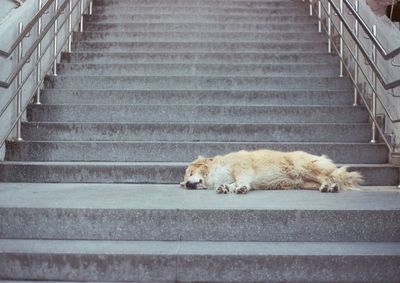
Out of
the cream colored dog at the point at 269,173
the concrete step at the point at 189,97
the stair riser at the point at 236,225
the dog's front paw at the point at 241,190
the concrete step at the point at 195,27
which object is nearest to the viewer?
the stair riser at the point at 236,225

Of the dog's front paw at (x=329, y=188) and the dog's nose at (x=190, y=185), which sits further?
the dog's nose at (x=190, y=185)

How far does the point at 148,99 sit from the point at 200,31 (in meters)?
1.97

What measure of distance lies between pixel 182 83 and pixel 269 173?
209 centimetres

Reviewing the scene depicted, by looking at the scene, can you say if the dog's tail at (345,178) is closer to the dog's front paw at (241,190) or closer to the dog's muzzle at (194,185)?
the dog's front paw at (241,190)

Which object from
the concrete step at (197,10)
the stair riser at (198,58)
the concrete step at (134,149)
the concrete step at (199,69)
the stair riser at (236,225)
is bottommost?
the stair riser at (236,225)

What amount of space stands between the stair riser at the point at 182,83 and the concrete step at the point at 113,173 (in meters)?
1.61

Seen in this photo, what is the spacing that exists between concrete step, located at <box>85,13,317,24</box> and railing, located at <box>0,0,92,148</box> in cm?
41

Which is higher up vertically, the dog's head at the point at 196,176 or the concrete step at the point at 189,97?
the concrete step at the point at 189,97

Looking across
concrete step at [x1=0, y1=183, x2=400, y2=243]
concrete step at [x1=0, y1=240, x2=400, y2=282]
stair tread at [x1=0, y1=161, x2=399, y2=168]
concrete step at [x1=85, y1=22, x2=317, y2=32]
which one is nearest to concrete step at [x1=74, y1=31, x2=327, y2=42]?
concrete step at [x1=85, y1=22, x2=317, y2=32]

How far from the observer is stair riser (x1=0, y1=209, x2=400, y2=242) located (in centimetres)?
290

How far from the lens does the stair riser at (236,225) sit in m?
2.90

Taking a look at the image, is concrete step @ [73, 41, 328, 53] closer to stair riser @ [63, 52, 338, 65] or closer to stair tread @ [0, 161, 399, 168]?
stair riser @ [63, 52, 338, 65]

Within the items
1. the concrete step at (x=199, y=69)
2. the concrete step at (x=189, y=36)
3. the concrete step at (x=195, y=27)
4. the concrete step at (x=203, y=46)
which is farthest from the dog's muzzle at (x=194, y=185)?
the concrete step at (x=195, y=27)

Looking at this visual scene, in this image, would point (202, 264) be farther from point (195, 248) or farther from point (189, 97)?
point (189, 97)
